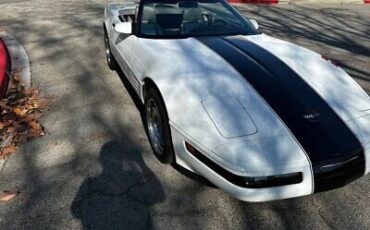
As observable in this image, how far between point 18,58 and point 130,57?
3.43 meters

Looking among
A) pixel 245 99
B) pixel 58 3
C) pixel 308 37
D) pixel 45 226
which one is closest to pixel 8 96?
pixel 45 226

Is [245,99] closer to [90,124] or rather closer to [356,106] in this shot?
[356,106]

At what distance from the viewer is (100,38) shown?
7648mm

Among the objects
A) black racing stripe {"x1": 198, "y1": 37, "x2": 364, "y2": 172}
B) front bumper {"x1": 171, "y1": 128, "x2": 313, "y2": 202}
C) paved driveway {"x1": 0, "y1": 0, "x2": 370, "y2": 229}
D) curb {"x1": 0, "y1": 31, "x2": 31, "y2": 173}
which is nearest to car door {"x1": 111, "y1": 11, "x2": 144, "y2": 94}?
paved driveway {"x1": 0, "y1": 0, "x2": 370, "y2": 229}

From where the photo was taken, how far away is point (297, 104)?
9.40 feet

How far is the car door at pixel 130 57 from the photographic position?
383 centimetres

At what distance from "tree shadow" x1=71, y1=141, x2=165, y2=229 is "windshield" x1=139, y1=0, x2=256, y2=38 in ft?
4.92

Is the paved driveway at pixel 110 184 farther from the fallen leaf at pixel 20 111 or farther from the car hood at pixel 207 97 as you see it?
the car hood at pixel 207 97

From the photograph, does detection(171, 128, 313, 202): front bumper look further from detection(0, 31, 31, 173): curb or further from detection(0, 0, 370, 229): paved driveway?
detection(0, 31, 31, 173): curb

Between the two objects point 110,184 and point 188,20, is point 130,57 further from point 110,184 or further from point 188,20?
point 110,184

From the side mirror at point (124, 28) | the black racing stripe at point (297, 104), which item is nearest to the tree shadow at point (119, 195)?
the black racing stripe at point (297, 104)

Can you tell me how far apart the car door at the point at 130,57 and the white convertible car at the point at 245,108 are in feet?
0.08

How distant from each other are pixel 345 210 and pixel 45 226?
242 cm

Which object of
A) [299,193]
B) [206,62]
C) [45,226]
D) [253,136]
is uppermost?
[206,62]
